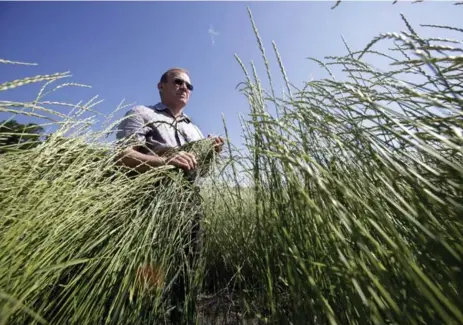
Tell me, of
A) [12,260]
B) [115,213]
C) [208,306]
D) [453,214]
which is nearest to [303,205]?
[453,214]

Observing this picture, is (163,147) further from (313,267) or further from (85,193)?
(313,267)

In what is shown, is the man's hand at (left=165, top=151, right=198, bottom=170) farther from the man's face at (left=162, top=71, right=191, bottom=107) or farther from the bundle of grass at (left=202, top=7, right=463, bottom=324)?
the man's face at (left=162, top=71, right=191, bottom=107)

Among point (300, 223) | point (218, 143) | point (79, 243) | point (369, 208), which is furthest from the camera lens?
point (218, 143)

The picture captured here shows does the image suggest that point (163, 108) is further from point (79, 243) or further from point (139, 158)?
point (79, 243)

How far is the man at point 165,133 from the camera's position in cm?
146

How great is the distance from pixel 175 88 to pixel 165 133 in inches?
23.3

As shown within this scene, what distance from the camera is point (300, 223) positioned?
2.10 feet

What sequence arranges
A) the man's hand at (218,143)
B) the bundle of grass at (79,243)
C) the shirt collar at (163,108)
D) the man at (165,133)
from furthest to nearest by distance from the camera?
the shirt collar at (163,108)
the man's hand at (218,143)
the man at (165,133)
the bundle of grass at (79,243)

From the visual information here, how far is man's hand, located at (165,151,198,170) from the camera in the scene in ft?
4.82

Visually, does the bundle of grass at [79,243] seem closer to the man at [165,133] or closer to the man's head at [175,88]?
the man at [165,133]

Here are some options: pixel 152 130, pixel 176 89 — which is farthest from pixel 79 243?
pixel 176 89

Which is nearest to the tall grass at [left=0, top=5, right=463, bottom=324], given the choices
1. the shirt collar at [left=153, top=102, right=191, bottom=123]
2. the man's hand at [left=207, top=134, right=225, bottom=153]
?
the man's hand at [left=207, top=134, right=225, bottom=153]

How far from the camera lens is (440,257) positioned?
0.42m

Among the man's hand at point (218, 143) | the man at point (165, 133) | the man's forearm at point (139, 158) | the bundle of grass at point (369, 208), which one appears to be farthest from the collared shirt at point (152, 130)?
the bundle of grass at point (369, 208)
